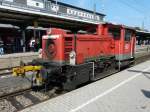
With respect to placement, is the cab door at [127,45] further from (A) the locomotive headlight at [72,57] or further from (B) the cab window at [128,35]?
(A) the locomotive headlight at [72,57]

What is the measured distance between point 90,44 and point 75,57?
1.72 metres

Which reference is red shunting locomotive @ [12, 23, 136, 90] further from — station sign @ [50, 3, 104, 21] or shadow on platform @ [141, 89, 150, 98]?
station sign @ [50, 3, 104, 21]

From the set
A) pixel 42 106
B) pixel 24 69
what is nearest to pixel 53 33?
pixel 24 69

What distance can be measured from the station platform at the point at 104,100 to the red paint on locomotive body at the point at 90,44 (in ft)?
5.07

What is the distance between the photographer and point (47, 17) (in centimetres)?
2191

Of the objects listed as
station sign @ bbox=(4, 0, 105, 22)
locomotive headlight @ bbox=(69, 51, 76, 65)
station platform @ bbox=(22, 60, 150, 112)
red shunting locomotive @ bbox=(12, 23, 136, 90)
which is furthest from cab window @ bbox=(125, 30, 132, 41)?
station sign @ bbox=(4, 0, 105, 22)

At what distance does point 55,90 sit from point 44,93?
1.98 feet

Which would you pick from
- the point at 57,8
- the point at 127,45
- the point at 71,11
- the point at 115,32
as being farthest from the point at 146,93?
the point at 71,11

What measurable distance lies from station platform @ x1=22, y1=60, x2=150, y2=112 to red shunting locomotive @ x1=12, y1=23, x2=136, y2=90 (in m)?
0.69

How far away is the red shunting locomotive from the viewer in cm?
890

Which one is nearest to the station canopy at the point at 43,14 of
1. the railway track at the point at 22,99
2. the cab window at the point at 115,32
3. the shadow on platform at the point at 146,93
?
the cab window at the point at 115,32

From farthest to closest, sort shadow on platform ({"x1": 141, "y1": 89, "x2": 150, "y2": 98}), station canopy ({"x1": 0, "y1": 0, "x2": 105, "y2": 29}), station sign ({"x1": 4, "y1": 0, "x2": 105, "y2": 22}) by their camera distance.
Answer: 1. station sign ({"x1": 4, "y1": 0, "x2": 105, "y2": 22})
2. station canopy ({"x1": 0, "y1": 0, "x2": 105, "y2": 29})
3. shadow on platform ({"x1": 141, "y1": 89, "x2": 150, "y2": 98})

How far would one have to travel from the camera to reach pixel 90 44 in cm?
1052

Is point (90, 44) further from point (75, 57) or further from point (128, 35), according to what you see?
point (128, 35)
